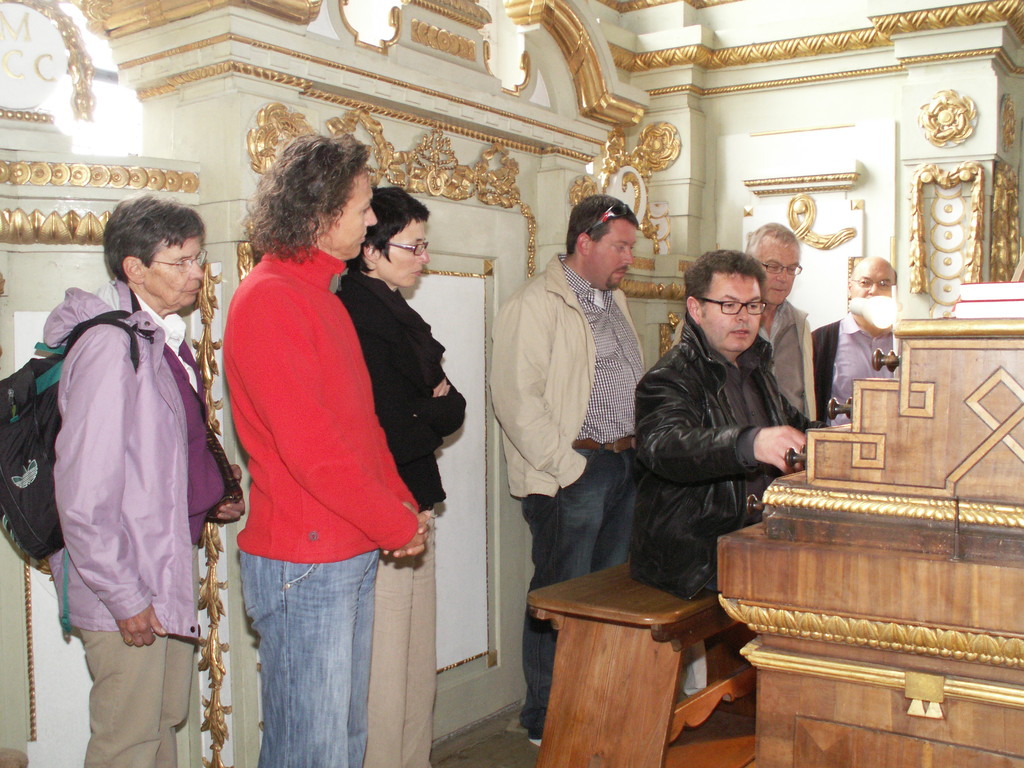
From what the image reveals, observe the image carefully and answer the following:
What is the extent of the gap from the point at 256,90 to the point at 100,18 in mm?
599

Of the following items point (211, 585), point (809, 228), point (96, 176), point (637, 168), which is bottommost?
point (211, 585)

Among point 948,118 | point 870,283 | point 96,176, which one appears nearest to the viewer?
point 96,176

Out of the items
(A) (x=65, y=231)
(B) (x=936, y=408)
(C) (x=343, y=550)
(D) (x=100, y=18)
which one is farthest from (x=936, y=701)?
(D) (x=100, y=18)

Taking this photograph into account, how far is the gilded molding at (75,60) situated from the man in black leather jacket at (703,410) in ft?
5.04

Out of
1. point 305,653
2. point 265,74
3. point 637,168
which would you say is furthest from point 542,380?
point 637,168

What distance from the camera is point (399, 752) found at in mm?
2629

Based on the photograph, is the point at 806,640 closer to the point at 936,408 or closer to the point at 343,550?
the point at 936,408

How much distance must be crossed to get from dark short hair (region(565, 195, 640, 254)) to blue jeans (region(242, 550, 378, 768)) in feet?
5.77

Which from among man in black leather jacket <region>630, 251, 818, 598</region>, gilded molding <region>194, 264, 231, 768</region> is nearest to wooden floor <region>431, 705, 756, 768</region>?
man in black leather jacket <region>630, 251, 818, 598</region>

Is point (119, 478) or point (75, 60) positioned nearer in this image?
point (119, 478)

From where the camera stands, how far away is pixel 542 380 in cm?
338

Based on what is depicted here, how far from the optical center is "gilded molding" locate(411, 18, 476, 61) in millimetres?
3119

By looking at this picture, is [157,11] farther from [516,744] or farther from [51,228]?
[516,744]

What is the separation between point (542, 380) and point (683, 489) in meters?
1.00
